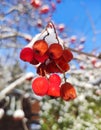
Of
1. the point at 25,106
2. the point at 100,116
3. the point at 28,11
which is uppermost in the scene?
the point at 28,11

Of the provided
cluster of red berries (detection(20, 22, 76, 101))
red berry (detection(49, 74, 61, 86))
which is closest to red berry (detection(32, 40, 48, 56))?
cluster of red berries (detection(20, 22, 76, 101))

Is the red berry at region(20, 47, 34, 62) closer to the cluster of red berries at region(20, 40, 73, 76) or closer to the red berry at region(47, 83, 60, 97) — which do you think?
the cluster of red berries at region(20, 40, 73, 76)

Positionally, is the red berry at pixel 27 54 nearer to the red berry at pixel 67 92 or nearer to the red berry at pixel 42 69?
the red berry at pixel 42 69

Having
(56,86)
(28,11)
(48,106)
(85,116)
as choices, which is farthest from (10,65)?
→ (56,86)

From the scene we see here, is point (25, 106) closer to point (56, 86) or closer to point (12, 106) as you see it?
point (12, 106)

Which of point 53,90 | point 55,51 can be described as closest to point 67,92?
point 53,90

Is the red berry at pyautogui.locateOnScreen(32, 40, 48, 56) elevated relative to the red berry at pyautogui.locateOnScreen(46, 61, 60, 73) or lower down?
elevated

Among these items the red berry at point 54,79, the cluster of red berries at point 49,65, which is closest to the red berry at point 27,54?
the cluster of red berries at point 49,65
